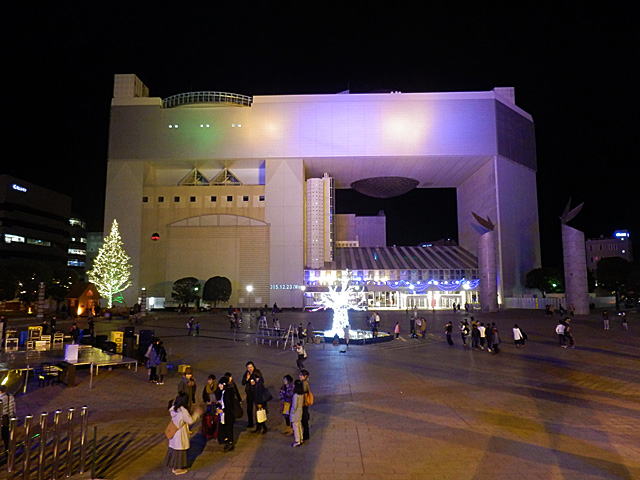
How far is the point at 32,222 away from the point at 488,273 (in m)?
79.5

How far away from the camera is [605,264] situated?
51.3 meters

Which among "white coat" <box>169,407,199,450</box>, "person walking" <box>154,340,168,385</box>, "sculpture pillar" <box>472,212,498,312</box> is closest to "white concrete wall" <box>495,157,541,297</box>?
"sculpture pillar" <box>472,212,498,312</box>

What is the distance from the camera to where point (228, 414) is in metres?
6.95

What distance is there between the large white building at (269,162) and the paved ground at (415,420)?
3731 cm

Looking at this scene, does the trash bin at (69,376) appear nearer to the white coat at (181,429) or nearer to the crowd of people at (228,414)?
the crowd of people at (228,414)

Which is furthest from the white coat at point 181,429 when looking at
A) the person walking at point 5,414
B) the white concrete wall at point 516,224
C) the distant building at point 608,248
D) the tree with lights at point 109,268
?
the distant building at point 608,248

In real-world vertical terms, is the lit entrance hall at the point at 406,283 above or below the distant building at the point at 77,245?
below

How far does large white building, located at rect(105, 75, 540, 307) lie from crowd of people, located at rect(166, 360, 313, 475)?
43.6 metres

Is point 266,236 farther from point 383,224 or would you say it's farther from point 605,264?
point 605,264

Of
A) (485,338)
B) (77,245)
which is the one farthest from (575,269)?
(77,245)

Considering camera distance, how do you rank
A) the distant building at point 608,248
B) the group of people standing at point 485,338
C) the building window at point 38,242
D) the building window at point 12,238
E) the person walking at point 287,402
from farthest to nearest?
the distant building at point 608,248, the building window at point 38,242, the building window at point 12,238, the group of people standing at point 485,338, the person walking at point 287,402

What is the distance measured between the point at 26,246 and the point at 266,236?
2056 inches

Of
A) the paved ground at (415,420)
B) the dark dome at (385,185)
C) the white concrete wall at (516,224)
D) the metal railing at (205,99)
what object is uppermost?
the metal railing at (205,99)

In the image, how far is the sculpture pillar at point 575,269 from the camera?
39.6 metres
